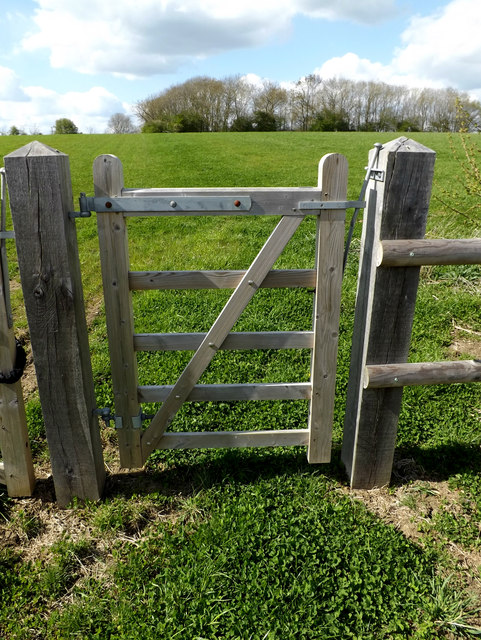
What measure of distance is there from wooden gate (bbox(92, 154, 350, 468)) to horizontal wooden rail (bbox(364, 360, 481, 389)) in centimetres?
29

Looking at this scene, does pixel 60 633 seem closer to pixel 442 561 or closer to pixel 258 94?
pixel 442 561

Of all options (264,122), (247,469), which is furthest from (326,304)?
(264,122)

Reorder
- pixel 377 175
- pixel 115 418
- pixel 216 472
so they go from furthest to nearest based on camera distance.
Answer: pixel 216 472 → pixel 115 418 → pixel 377 175

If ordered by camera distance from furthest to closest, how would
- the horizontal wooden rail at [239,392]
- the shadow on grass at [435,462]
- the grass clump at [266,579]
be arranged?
1. the shadow on grass at [435,462]
2. the horizontal wooden rail at [239,392]
3. the grass clump at [266,579]

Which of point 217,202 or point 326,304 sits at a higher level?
point 217,202

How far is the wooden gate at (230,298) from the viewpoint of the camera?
2822 mm

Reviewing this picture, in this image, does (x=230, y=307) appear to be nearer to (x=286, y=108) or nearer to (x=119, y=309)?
(x=119, y=309)

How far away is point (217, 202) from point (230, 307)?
641 millimetres

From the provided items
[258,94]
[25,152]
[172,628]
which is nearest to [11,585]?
[172,628]

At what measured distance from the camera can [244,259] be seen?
802 centimetres

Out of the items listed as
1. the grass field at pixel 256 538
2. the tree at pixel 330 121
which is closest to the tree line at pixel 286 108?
the tree at pixel 330 121

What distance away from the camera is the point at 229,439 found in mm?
3484

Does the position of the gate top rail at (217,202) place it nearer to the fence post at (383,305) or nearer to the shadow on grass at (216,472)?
the fence post at (383,305)

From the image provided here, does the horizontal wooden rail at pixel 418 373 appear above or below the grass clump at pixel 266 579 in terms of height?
above
